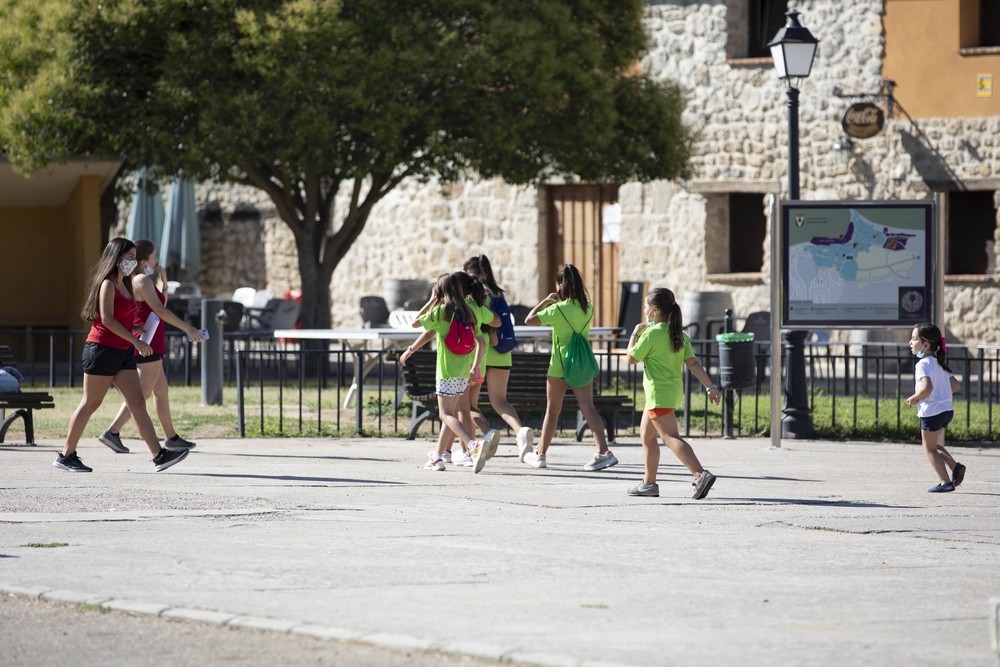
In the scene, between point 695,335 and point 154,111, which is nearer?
point 154,111

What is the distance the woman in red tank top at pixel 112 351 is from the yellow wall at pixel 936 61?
56.5ft

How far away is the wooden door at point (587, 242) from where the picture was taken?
96.5ft

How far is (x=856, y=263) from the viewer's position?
555 inches

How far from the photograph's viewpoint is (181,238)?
34.4 m

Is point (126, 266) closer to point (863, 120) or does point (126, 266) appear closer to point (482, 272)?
point (482, 272)

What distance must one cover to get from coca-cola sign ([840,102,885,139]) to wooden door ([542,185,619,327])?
14.6ft

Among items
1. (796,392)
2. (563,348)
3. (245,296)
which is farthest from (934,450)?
(245,296)

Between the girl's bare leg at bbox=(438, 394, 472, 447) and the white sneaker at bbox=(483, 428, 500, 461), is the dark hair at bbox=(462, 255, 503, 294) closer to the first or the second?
the girl's bare leg at bbox=(438, 394, 472, 447)

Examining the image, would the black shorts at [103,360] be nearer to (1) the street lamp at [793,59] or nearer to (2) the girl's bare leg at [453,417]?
(2) the girl's bare leg at [453,417]

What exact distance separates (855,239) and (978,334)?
41.3 feet

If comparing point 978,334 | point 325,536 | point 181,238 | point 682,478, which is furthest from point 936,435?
point 181,238

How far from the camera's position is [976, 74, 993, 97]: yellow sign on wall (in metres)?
25.6

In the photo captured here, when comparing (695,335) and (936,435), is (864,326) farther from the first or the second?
(695,335)

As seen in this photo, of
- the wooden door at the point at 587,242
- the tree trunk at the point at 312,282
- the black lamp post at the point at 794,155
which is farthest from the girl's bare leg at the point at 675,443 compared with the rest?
the wooden door at the point at 587,242
